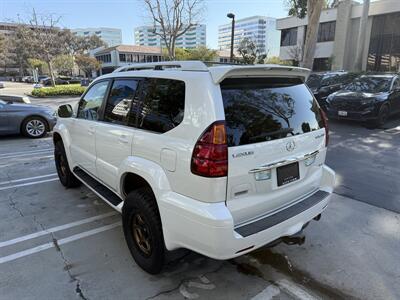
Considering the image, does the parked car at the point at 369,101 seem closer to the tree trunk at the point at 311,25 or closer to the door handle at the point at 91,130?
the tree trunk at the point at 311,25

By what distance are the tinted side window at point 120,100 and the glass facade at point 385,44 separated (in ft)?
109

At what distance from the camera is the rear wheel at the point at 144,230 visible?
2.60 meters

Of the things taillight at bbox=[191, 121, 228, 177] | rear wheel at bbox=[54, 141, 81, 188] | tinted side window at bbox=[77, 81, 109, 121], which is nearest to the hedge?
rear wheel at bbox=[54, 141, 81, 188]

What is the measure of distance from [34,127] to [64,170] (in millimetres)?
4920

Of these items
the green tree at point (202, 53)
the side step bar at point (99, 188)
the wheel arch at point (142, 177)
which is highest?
the green tree at point (202, 53)

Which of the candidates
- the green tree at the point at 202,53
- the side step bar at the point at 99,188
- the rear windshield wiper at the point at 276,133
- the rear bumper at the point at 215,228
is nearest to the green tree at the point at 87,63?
the green tree at the point at 202,53

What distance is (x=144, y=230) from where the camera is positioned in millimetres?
2863

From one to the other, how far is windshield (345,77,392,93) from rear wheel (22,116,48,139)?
403 inches

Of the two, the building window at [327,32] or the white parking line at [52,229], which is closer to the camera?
the white parking line at [52,229]

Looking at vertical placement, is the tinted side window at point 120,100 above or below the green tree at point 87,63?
below

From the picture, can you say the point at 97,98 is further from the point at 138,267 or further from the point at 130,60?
the point at 130,60

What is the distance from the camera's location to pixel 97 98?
3.87 meters

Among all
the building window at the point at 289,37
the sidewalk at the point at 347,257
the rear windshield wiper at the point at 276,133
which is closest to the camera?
the rear windshield wiper at the point at 276,133

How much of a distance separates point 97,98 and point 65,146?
3.77ft
